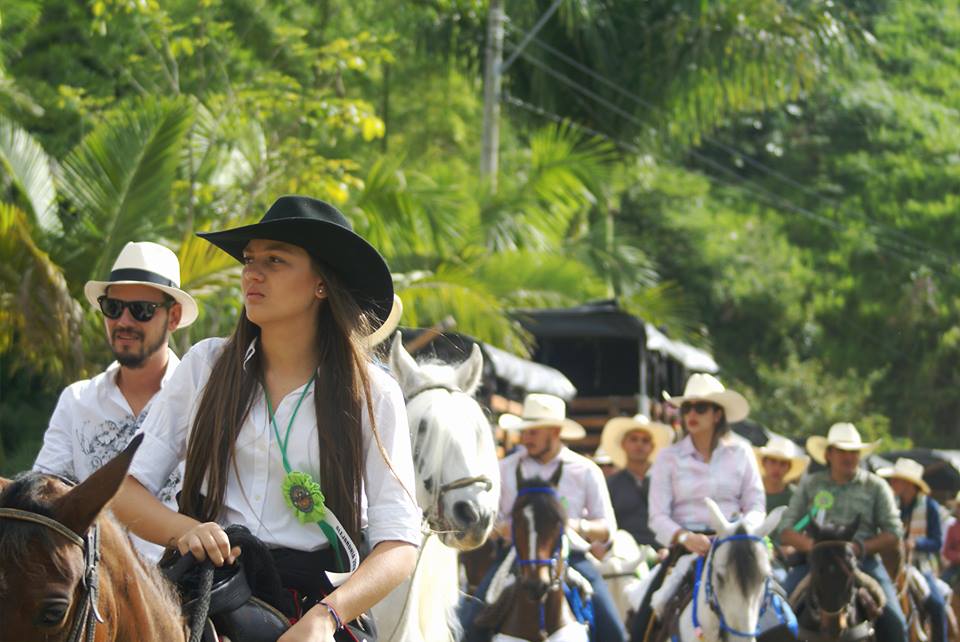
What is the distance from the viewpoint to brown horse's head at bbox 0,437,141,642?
296 centimetres

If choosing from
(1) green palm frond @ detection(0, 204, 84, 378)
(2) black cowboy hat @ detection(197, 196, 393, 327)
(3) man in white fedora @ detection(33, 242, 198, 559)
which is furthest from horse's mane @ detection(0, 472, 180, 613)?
(1) green palm frond @ detection(0, 204, 84, 378)

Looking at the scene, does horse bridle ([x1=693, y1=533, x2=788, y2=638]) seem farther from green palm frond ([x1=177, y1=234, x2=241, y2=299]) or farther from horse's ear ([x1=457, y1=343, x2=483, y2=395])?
green palm frond ([x1=177, y1=234, x2=241, y2=299])

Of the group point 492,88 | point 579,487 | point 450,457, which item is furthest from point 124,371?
point 492,88

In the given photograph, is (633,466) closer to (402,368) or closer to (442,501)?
(402,368)

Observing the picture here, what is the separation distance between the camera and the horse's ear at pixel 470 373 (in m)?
6.65

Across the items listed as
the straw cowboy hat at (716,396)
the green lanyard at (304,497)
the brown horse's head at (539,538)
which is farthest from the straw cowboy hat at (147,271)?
the straw cowboy hat at (716,396)

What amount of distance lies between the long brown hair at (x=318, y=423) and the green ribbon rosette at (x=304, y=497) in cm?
8

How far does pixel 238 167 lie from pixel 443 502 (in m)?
10.3

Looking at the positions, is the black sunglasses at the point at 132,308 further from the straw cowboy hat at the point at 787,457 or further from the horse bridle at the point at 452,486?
the straw cowboy hat at the point at 787,457

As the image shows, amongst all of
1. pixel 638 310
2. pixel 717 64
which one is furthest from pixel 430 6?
pixel 638 310

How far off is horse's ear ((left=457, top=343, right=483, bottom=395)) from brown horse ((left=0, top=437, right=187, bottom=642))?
351 centimetres

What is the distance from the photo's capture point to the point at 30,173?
1306cm

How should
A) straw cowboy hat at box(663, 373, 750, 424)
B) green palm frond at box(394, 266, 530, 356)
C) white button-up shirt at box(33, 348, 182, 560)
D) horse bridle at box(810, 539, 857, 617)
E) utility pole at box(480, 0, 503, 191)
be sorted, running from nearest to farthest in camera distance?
white button-up shirt at box(33, 348, 182, 560)
straw cowboy hat at box(663, 373, 750, 424)
horse bridle at box(810, 539, 857, 617)
green palm frond at box(394, 266, 530, 356)
utility pole at box(480, 0, 503, 191)

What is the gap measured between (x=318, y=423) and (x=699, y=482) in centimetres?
644
